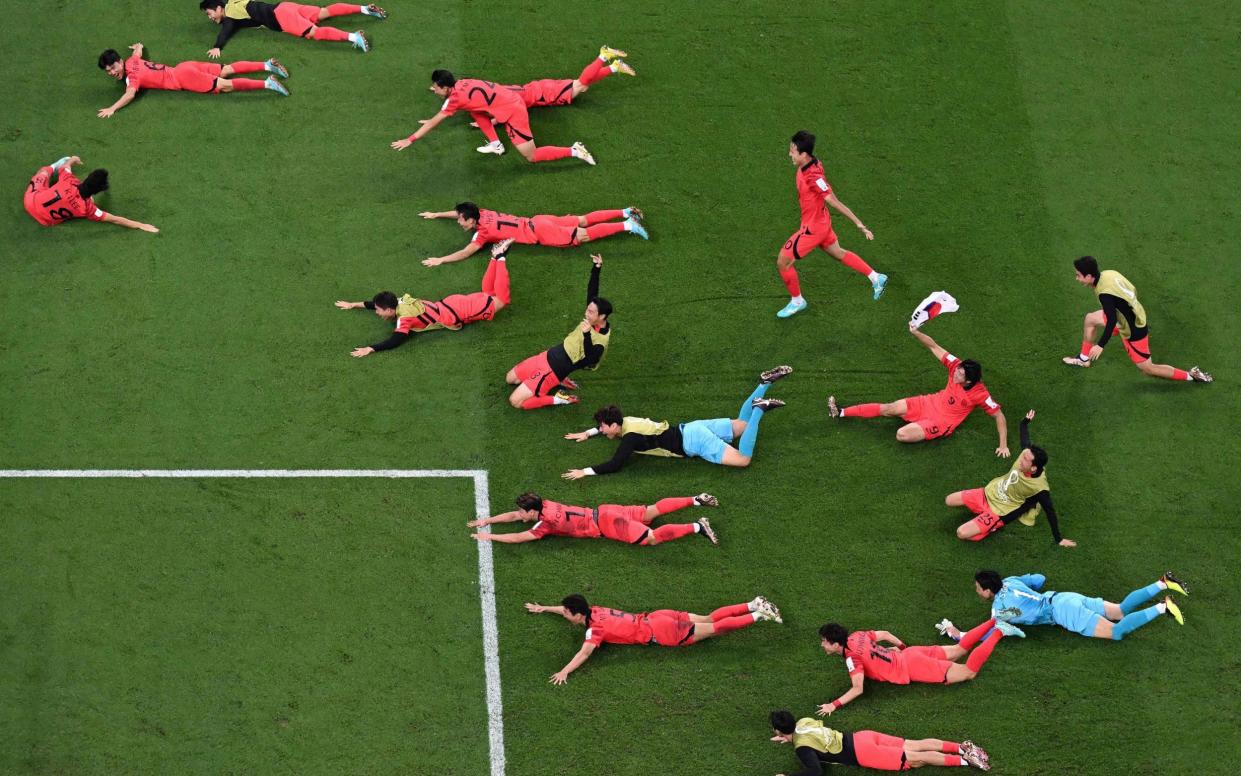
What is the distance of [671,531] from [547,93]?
7.35 m

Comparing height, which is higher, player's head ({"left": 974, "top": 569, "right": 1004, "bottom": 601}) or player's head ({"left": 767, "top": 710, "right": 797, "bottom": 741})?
player's head ({"left": 974, "top": 569, "right": 1004, "bottom": 601})

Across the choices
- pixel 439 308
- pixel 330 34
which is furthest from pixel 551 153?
pixel 330 34

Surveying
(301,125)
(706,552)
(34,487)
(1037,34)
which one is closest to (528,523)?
(706,552)

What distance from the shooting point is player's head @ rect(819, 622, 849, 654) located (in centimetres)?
1569

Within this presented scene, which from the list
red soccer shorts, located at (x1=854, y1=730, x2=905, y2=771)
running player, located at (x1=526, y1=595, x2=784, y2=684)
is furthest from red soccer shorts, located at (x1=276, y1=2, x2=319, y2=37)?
red soccer shorts, located at (x1=854, y1=730, x2=905, y2=771)

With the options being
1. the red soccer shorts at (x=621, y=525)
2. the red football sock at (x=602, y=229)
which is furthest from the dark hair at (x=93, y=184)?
the red soccer shorts at (x=621, y=525)

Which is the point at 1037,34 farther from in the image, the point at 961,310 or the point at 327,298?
the point at 327,298

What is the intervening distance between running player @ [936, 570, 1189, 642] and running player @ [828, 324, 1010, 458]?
80.4 inches

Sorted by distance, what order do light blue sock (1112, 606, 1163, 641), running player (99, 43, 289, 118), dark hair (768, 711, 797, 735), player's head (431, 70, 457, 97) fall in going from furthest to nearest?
running player (99, 43, 289, 118) → player's head (431, 70, 457, 97) → light blue sock (1112, 606, 1163, 641) → dark hair (768, 711, 797, 735)

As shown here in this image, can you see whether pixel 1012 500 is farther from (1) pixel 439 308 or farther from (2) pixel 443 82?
(2) pixel 443 82

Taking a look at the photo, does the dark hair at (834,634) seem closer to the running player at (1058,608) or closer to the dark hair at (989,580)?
the running player at (1058,608)

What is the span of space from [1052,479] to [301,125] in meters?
11.7

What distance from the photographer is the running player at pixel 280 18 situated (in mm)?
21438

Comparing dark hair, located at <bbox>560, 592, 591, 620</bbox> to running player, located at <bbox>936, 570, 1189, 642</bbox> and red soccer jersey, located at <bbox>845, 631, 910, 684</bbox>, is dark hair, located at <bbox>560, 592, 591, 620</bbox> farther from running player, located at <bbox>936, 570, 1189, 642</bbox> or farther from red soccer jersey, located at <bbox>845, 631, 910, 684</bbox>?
running player, located at <bbox>936, 570, 1189, 642</bbox>
